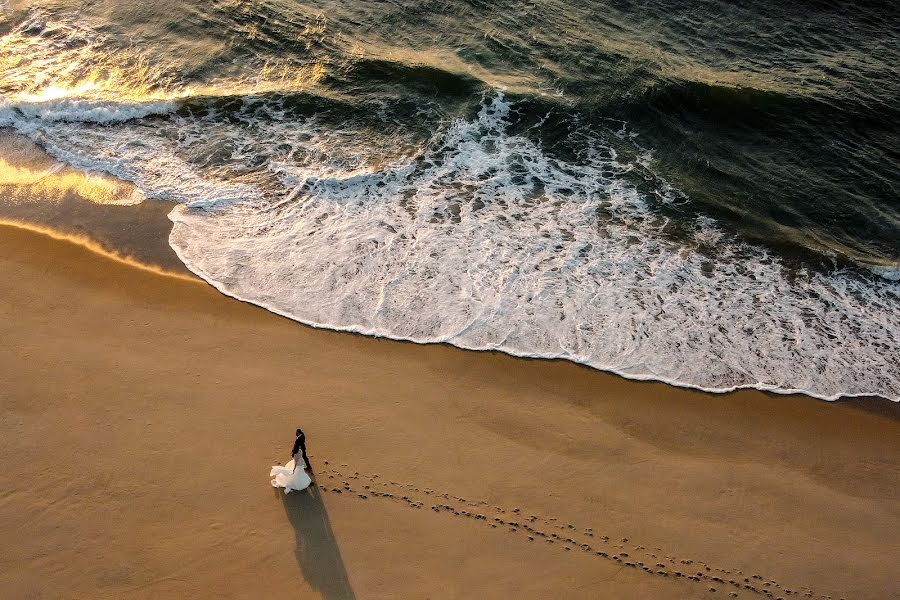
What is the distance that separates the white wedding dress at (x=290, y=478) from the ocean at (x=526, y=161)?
316 cm

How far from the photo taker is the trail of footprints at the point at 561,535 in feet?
30.5

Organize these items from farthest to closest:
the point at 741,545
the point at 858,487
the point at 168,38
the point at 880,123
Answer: the point at 168,38
the point at 880,123
the point at 858,487
the point at 741,545

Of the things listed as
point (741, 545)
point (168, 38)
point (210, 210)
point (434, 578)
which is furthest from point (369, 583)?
point (168, 38)

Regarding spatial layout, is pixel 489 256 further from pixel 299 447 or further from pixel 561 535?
pixel 561 535

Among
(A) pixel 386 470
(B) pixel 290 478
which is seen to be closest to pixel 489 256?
(A) pixel 386 470

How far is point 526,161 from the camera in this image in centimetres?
1645

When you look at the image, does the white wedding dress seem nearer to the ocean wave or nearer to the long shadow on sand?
the long shadow on sand

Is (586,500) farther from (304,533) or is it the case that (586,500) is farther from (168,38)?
(168,38)

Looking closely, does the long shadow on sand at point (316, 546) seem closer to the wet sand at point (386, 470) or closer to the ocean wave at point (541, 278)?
the wet sand at point (386, 470)

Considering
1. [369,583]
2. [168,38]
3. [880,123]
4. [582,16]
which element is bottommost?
[369,583]

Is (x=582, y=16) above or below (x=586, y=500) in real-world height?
above

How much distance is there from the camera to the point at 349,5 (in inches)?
830

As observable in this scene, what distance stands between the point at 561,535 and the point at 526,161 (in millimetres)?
9443

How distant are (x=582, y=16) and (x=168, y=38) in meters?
11.9
